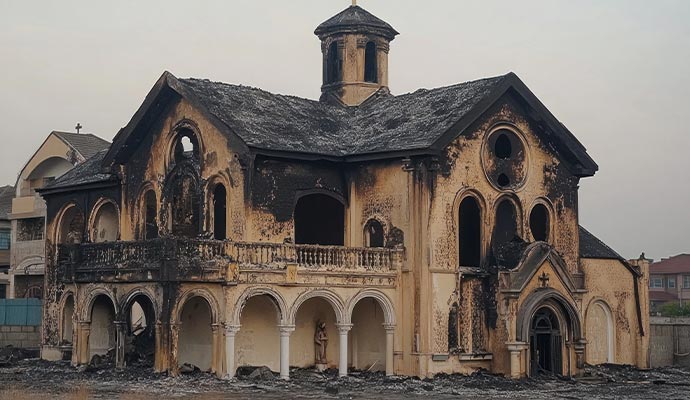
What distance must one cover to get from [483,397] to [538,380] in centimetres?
652

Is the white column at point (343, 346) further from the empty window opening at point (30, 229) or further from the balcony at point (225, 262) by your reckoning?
the empty window opening at point (30, 229)

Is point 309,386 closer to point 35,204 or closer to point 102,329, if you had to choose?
point 102,329

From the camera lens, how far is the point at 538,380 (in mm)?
42906

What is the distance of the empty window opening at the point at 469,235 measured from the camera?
4503 cm

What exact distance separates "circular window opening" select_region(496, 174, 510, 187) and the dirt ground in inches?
270

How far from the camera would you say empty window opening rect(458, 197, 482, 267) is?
148 feet

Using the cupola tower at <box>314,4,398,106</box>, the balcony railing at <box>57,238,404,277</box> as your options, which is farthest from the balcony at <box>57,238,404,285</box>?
the cupola tower at <box>314,4,398,106</box>

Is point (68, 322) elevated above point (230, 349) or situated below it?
above

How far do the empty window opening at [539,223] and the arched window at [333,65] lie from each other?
11.3m

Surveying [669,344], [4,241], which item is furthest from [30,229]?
[669,344]

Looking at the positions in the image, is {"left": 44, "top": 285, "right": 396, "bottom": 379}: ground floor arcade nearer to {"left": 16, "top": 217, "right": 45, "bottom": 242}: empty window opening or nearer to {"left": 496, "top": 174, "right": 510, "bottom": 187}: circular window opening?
{"left": 496, "top": 174, "right": 510, "bottom": 187}: circular window opening

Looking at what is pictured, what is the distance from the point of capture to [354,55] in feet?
175

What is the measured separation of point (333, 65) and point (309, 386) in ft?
60.6

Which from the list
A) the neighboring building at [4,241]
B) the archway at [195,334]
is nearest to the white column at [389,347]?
the archway at [195,334]
